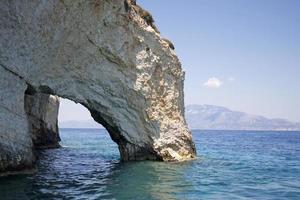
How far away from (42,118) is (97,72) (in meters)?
16.4

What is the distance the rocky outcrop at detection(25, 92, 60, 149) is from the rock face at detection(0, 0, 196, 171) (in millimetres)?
11324

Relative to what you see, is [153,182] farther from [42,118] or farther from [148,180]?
[42,118]

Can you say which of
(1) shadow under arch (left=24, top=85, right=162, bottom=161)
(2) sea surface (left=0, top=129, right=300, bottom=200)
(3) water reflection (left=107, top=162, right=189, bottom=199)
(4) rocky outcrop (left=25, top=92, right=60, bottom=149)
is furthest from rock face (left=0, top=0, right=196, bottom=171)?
(4) rocky outcrop (left=25, top=92, right=60, bottom=149)

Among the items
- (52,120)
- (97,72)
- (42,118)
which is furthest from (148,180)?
(52,120)

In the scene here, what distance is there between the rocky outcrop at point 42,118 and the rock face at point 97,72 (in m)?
11.3

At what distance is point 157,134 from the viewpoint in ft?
95.0

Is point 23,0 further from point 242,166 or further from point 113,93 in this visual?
point 242,166

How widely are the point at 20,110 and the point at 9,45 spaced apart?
339cm

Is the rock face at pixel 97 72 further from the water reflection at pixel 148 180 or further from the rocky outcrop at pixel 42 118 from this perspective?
the rocky outcrop at pixel 42 118

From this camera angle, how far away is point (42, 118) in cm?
3997

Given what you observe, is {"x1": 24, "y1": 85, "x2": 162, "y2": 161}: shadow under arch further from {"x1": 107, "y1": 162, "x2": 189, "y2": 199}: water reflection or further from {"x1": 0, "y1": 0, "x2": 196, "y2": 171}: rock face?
{"x1": 107, "y1": 162, "x2": 189, "y2": 199}: water reflection

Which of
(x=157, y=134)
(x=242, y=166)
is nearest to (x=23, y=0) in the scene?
(x=157, y=134)

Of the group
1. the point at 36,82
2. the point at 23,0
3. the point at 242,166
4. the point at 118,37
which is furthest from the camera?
the point at 242,166

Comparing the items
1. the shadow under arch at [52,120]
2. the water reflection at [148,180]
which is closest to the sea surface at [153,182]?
the water reflection at [148,180]
